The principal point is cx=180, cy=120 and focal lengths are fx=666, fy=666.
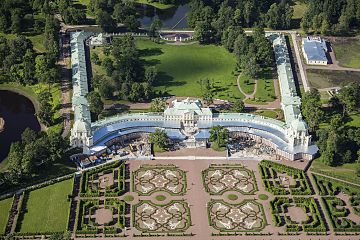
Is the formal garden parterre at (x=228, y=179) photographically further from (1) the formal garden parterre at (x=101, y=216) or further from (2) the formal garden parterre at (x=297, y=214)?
(1) the formal garden parterre at (x=101, y=216)

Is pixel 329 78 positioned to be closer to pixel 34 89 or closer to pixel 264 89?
pixel 264 89

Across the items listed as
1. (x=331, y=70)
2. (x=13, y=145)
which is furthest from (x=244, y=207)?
(x=331, y=70)

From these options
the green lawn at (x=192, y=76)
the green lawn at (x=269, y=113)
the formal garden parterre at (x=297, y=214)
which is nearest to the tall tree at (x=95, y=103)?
the green lawn at (x=192, y=76)

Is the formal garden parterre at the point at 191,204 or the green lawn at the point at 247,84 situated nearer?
Result: the formal garden parterre at the point at 191,204

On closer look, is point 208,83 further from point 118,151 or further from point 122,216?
point 122,216

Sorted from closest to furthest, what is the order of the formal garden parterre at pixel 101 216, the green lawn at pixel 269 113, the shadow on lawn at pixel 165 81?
the formal garden parterre at pixel 101 216, the green lawn at pixel 269 113, the shadow on lawn at pixel 165 81

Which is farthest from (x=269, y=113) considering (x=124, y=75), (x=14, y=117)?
(x=14, y=117)
